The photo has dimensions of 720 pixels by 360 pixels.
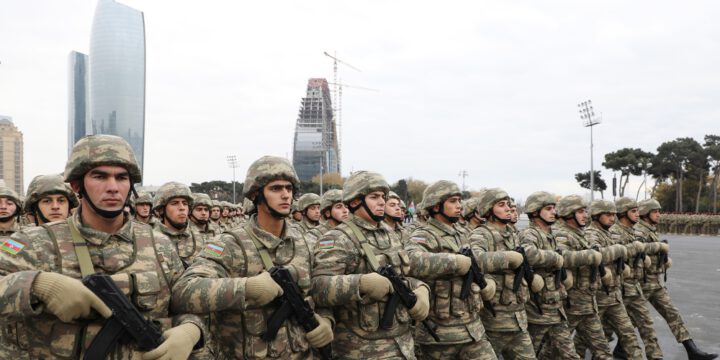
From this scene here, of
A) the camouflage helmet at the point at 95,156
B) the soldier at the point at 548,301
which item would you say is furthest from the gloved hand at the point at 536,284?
the camouflage helmet at the point at 95,156

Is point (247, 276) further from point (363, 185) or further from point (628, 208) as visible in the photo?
point (628, 208)

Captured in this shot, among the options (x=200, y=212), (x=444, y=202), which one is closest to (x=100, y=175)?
(x=444, y=202)

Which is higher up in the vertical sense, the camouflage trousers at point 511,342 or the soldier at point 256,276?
the soldier at point 256,276

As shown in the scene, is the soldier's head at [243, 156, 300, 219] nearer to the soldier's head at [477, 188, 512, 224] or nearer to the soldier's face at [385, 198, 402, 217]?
the soldier's face at [385, 198, 402, 217]

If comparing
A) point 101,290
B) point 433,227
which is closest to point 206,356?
point 101,290

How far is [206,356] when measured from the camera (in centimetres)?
407

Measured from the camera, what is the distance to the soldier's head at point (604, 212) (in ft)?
27.8

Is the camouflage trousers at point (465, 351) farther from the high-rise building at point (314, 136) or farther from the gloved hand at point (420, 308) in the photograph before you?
the high-rise building at point (314, 136)

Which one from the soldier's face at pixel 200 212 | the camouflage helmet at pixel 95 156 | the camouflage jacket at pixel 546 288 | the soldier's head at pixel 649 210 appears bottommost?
the camouflage jacket at pixel 546 288

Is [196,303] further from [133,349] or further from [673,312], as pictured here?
[673,312]

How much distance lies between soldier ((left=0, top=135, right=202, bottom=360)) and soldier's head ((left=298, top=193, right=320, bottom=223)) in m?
7.15

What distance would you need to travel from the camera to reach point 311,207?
10.5 meters

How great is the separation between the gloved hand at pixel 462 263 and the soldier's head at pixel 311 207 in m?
5.50

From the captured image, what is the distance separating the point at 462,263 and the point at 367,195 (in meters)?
1.23
